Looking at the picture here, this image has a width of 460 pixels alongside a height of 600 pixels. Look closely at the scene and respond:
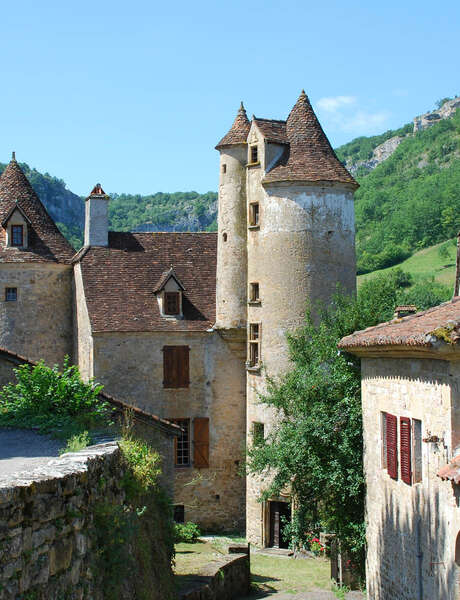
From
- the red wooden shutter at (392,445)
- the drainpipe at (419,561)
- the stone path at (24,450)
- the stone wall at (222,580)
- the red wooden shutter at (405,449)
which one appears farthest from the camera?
the stone wall at (222,580)

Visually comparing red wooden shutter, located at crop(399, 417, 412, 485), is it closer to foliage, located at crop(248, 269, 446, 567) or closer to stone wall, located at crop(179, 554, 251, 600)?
stone wall, located at crop(179, 554, 251, 600)

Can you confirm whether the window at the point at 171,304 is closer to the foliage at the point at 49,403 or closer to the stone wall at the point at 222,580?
the stone wall at the point at 222,580

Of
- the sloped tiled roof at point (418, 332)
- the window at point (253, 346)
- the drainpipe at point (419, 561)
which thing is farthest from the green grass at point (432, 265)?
the drainpipe at point (419, 561)

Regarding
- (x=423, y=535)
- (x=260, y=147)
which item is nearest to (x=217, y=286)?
(x=260, y=147)

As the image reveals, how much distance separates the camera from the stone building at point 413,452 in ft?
41.3

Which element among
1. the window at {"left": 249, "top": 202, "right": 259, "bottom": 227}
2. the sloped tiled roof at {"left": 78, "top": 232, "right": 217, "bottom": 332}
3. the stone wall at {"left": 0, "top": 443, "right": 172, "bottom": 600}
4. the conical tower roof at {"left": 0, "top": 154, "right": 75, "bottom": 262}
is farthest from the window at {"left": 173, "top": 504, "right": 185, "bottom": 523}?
the stone wall at {"left": 0, "top": 443, "right": 172, "bottom": 600}

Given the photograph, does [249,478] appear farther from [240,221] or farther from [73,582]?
[73,582]

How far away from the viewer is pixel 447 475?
460 inches

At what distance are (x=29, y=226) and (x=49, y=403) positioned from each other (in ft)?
63.9

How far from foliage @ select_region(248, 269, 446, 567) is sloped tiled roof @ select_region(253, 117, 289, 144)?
865 cm

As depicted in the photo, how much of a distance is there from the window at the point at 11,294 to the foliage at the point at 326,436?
13.0m

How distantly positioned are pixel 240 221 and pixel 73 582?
24.6 meters

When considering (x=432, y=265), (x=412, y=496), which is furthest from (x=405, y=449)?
(x=432, y=265)

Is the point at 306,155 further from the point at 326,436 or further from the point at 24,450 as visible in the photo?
the point at 24,450
